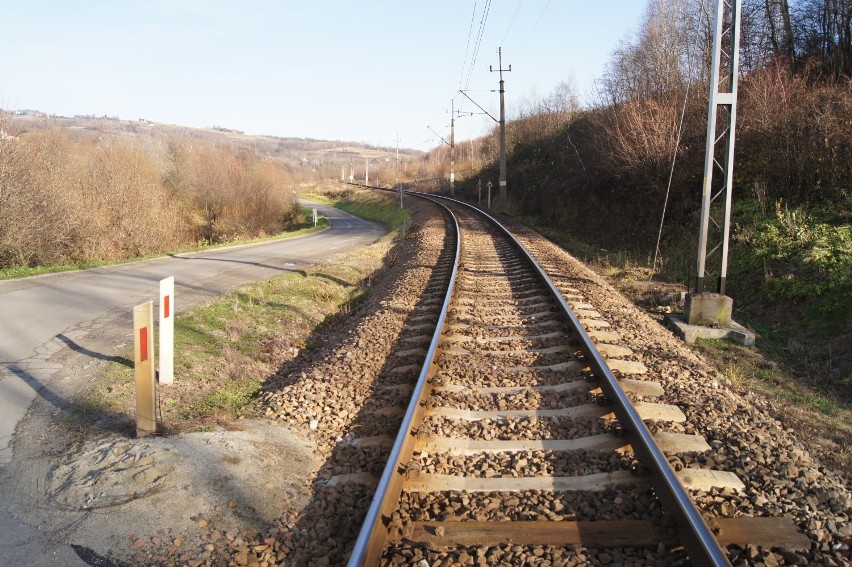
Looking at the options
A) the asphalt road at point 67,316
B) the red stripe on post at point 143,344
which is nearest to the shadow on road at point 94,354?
the asphalt road at point 67,316

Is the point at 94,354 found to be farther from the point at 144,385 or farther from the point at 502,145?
the point at 502,145

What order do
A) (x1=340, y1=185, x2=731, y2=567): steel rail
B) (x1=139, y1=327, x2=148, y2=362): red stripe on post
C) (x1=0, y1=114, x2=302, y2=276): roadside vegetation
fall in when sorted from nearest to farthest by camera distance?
1. (x1=340, y1=185, x2=731, y2=567): steel rail
2. (x1=139, y1=327, x2=148, y2=362): red stripe on post
3. (x1=0, y1=114, x2=302, y2=276): roadside vegetation

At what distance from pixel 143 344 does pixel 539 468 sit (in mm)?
3297

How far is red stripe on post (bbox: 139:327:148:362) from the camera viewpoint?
5232 mm

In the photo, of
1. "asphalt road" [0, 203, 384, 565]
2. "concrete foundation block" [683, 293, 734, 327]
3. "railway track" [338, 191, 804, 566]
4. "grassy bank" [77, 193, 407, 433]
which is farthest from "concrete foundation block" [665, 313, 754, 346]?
"asphalt road" [0, 203, 384, 565]

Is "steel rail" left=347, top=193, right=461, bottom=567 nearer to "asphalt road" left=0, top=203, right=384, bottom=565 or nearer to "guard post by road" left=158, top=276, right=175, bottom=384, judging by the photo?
"asphalt road" left=0, top=203, right=384, bottom=565

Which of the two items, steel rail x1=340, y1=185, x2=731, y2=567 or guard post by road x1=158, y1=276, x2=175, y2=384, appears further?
guard post by road x1=158, y1=276, x2=175, y2=384

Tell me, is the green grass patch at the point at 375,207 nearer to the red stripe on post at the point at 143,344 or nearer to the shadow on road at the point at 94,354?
the shadow on road at the point at 94,354

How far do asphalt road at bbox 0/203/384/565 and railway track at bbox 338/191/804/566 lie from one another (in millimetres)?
1961

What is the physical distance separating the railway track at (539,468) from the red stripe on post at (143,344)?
2.17 metres

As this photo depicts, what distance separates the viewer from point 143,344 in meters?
5.33

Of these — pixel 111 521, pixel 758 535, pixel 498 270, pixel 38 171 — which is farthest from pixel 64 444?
pixel 38 171

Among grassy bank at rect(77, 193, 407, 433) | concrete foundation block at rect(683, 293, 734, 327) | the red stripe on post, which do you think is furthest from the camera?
concrete foundation block at rect(683, 293, 734, 327)

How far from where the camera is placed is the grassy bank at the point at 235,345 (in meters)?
5.83
